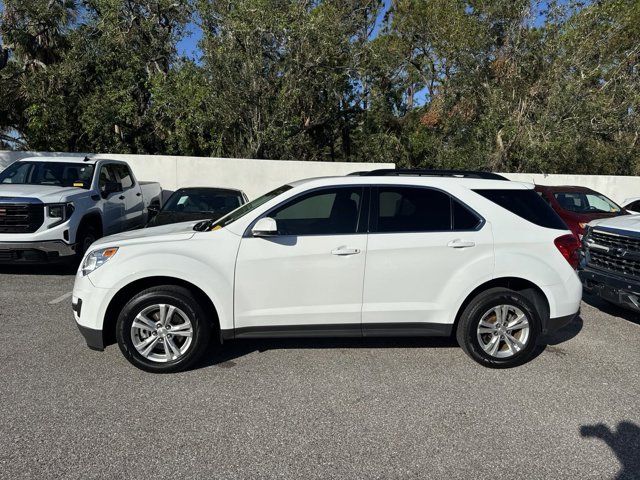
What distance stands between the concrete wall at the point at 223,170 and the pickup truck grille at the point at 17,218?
812cm

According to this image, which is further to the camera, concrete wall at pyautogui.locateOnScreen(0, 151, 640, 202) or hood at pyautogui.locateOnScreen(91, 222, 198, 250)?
concrete wall at pyautogui.locateOnScreen(0, 151, 640, 202)

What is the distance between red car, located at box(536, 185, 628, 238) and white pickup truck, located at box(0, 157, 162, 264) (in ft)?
27.5

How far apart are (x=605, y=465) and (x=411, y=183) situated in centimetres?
261

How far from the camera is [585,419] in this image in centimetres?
358

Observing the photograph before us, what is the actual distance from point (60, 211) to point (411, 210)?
5673 mm

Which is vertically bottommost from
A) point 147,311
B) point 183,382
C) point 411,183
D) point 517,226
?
point 183,382

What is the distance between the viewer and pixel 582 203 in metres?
10.3

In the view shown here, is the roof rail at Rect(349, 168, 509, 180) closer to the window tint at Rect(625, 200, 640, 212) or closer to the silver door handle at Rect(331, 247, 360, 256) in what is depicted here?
the silver door handle at Rect(331, 247, 360, 256)

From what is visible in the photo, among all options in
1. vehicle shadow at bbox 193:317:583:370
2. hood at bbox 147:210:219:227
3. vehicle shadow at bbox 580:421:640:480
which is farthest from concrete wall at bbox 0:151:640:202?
vehicle shadow at bbox 580:421:640:480

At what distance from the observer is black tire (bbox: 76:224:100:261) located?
305 inches

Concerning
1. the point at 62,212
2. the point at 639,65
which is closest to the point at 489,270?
the point at 62,212

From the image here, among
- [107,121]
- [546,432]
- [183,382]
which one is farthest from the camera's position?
[107,121]

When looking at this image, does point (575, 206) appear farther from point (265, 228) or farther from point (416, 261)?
point (265, 228)

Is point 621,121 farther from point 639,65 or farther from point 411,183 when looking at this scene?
point 411,183
